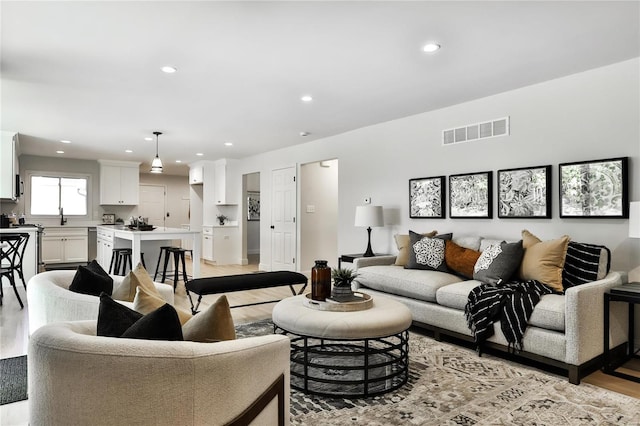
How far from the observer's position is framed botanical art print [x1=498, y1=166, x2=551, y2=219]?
3.90 metres

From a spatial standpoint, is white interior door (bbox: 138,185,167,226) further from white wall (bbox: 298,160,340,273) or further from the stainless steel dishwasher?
white wall (bbox: 298,160,340,273)

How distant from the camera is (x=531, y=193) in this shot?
401cm

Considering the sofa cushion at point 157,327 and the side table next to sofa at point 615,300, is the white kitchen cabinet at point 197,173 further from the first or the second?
the sofa cushion at point 157,327

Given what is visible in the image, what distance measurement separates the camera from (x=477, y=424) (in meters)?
2.21

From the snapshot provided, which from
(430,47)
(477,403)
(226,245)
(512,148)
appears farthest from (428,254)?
(226,245)

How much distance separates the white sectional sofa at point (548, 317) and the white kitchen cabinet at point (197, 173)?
6.82m

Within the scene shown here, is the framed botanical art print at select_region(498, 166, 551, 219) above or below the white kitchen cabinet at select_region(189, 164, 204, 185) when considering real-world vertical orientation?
below

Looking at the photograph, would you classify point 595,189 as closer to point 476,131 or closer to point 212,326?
point 476,131

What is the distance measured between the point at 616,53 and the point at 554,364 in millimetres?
2510

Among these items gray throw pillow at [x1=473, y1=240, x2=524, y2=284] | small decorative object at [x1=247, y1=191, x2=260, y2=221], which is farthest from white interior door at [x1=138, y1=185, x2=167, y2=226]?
gray throw pillow at [x1=473, y1=240, x2=524, y2=284]

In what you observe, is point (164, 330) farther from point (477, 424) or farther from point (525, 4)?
point (525, 4)

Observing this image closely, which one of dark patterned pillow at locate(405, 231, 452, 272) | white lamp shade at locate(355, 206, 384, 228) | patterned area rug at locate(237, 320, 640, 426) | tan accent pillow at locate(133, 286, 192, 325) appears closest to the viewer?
tan accent pillow at locate(133, 286, 192, 325)

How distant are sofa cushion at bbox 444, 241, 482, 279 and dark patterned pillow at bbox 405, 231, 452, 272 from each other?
0.18 feet

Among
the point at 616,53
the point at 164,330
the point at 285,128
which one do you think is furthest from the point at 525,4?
the point at 285,128
